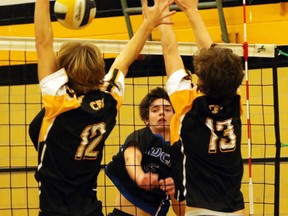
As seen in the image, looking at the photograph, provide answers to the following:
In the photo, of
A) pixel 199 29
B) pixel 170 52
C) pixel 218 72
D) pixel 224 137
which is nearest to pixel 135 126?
pixel 199 29

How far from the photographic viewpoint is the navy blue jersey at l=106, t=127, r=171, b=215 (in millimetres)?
6742

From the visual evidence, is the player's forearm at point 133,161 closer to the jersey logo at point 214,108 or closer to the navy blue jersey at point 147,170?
the navy blue jersey at point 147,170

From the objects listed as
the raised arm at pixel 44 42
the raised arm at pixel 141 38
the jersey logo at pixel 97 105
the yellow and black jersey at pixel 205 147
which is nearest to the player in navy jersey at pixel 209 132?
the yellow and black jersey at pixel 205 147

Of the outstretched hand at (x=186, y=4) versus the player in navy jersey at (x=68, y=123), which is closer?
the player in navy jersey at (x=68, y=123)

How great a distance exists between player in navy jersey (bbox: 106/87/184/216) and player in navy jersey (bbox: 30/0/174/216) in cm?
176

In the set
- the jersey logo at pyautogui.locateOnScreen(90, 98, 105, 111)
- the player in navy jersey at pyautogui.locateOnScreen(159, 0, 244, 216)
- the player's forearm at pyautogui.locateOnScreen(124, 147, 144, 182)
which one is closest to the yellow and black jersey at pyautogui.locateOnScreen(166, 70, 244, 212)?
the player in navy jersey at pyautogui.locateOnScreen(159, 0, 244, 216)

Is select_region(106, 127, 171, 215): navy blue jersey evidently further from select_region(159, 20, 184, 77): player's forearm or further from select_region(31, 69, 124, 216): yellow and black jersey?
select_region(31, 69, 124, 216): yellow and black jersey

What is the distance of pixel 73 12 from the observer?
528 centimetres

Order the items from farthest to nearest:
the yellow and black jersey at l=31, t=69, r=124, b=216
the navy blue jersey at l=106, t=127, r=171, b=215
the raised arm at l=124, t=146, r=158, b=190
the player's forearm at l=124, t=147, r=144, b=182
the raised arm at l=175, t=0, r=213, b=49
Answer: the navy blue jersey at l=106, t=127, r=171, b=215 < the player's forearm at l=124, t=147, r=144, b=182 < the raised arm at l=124, t=146, r=158, b=190 < the raised arm at l=175, t=0, r=213, b=49 < the yellow and black jersey at l=31, t=69, r=124, b=216

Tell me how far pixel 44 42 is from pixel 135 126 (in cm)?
383

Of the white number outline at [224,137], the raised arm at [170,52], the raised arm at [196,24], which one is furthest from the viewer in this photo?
the raised arm at [196,24]

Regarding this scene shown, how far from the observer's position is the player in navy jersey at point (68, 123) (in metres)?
4.80

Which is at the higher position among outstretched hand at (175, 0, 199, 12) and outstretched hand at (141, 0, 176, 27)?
outstretched hand at (175, 0, 199, 12)

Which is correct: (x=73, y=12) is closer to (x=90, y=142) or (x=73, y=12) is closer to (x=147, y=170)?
(x=90, y=142)
